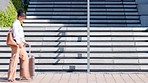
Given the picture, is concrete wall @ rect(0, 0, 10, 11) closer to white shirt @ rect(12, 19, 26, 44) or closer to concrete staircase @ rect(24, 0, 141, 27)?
concrete staircase @ rect(24, 0, 141, 27)

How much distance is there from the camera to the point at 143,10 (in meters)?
19.5

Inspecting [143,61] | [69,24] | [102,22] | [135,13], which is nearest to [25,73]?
[143,61]

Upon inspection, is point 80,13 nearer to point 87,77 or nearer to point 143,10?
point 143,10

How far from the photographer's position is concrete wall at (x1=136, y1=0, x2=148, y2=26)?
738 inches

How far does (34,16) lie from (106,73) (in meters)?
7.10

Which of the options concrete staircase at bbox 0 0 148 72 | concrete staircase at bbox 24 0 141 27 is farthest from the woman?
concrete staircase at bbox 24 0 141 27

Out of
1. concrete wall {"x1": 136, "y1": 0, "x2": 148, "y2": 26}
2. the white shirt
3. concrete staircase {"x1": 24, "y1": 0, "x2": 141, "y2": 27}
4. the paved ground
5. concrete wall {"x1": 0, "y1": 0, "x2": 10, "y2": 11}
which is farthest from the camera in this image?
concrete wall {"x1": 136, "y1": 0, "x2": 148, "y2": 26}

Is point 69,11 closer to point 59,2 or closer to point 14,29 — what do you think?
point 59,2

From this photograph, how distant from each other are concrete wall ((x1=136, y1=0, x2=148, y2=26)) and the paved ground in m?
6.89

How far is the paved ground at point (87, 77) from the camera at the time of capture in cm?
1077

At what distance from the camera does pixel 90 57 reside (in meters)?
13.4

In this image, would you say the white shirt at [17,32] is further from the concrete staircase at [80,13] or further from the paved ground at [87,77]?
the concrete staircase at [80,13]

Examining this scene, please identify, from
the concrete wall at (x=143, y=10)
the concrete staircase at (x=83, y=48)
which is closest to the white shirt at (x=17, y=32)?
the concrete staircase at (x=83, y=48)

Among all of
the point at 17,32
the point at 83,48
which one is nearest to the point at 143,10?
the point at 83,48
